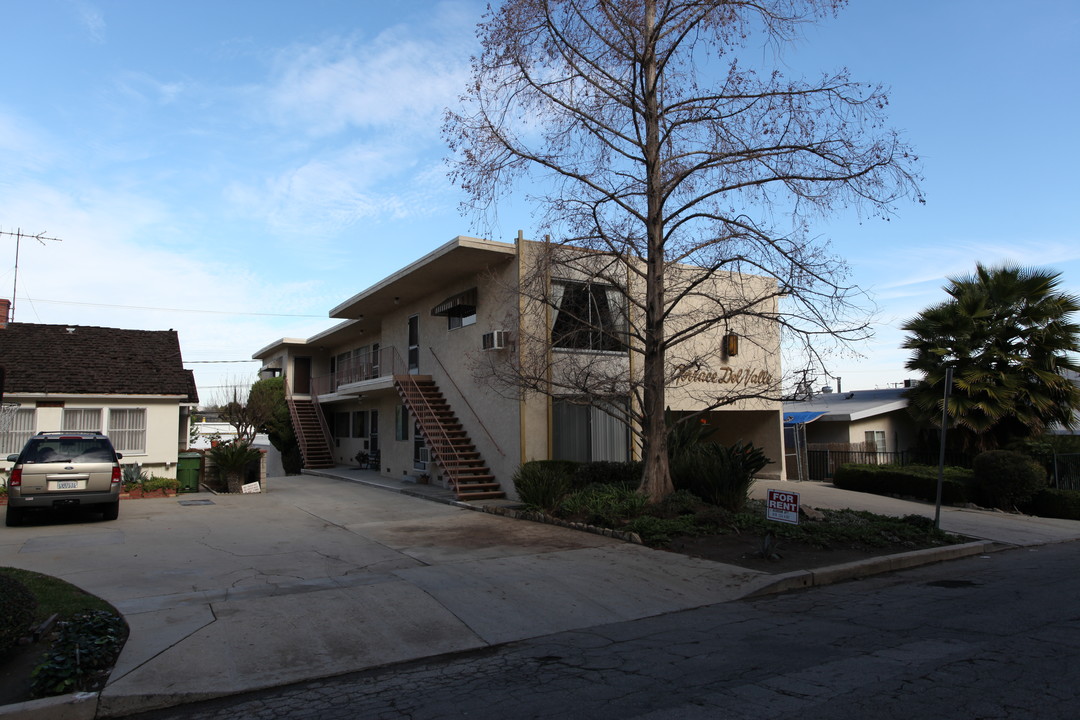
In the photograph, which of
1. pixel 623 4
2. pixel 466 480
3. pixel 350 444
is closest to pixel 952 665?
pixel 623 4

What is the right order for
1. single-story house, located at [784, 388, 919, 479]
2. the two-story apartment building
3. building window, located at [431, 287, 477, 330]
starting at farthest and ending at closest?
single-story house, located at [784, 388, 919, 479]
building window, located at [431, 287, 477, 330]
the two-story apartment building

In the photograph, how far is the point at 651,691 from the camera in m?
4.99

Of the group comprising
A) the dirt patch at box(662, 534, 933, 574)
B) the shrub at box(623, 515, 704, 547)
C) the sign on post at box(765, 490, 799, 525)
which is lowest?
the dirt patch at box(662, 534, 933, 574)

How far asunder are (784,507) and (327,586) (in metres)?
5.78

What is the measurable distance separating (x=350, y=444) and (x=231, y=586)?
20.7 meters

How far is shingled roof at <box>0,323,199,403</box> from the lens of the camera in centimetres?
1831

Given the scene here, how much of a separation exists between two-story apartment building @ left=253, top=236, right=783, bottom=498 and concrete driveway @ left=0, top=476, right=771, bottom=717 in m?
3.23

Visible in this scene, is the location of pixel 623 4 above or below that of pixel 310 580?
above

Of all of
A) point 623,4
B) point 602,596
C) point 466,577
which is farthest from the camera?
point 623,4

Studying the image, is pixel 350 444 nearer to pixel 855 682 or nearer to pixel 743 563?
pixel 743 563

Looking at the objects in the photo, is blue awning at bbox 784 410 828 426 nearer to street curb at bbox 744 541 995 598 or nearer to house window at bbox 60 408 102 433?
street curb at bbox 744 541 995 598

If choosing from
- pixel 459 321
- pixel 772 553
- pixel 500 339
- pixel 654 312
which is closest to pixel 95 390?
pixel 459 321

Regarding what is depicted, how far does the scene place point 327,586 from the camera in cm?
818

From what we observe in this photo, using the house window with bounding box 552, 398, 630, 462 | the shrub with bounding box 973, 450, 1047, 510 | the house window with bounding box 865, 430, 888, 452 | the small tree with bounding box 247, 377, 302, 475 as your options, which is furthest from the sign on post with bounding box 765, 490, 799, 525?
the small tree with bounding box 247, 377, 302, 475
